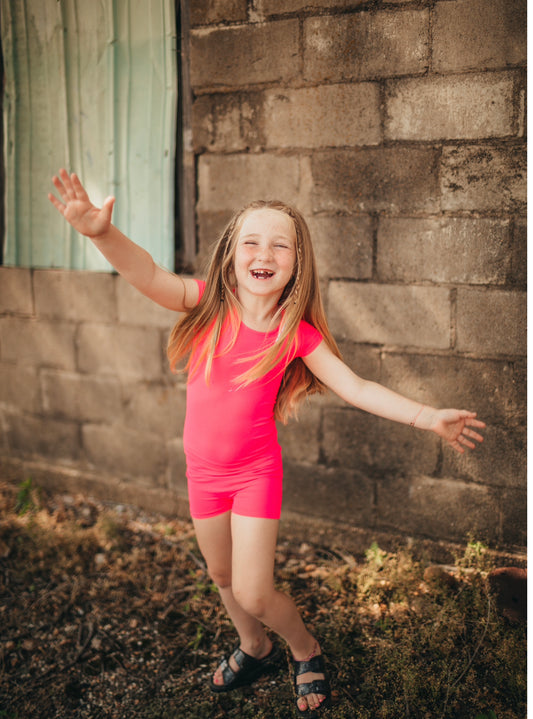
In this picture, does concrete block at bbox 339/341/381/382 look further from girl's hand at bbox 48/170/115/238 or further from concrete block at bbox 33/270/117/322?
girl's hand at bbox 48/170/115/238

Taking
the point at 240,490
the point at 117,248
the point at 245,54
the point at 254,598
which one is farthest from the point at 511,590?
the point at 245,54

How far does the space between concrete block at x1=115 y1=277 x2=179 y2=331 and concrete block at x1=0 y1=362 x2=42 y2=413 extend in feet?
2.60

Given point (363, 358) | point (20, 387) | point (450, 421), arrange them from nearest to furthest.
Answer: point (450, 421) < point (363, 358) < point (20, 387)

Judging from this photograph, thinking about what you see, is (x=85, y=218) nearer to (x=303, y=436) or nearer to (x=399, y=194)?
(x=399, y=194)

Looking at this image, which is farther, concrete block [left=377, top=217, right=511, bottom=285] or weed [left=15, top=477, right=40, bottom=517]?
weed [left=15, top=477, right=40, bottom=517]

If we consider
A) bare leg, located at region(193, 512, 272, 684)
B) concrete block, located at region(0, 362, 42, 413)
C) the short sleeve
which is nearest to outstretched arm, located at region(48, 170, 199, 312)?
the short sleeve

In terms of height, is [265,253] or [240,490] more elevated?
[265,253]

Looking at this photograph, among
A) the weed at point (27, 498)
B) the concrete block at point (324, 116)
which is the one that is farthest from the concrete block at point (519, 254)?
the weed at point (27, 498)

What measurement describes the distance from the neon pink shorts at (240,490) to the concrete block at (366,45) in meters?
1.72

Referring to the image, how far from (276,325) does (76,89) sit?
2.05 m

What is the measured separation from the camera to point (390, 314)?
2.86 m

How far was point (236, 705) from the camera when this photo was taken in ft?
7.47

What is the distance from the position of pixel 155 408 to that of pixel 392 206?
1.67 metres

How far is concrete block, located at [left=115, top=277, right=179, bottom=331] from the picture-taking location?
332 centimetres
